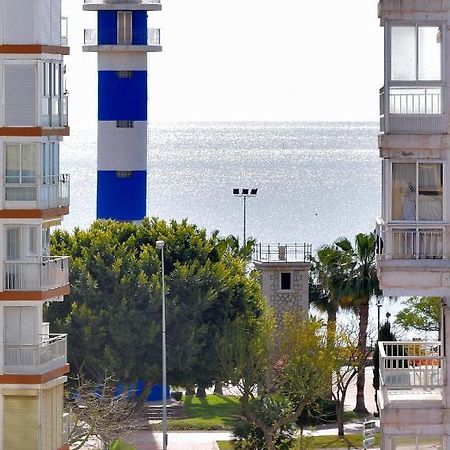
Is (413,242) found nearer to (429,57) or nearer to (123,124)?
(429,57)

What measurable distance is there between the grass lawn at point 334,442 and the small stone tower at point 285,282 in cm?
977

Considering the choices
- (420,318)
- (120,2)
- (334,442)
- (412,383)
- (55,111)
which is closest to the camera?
(412,383)

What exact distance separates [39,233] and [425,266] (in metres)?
12.1

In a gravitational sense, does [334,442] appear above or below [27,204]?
below

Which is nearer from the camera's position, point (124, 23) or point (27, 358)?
point (27, 358)

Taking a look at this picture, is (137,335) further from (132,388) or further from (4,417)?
(4,417)

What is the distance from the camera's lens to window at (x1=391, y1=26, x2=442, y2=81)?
24.7 meters

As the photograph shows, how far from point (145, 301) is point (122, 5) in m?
16.6

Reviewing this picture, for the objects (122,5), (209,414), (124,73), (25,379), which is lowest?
(209,414)

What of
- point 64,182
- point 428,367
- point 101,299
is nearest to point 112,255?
point 101,299

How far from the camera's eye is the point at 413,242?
82.1 feet

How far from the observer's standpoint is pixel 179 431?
6412 cm

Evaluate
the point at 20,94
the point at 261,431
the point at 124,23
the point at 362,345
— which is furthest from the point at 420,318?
the point at 20,94

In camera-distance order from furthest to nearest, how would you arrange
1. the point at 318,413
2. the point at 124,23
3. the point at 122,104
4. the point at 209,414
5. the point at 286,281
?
the point at 124,23, the point at 122,104, the point at 286,281, the point at 209,414, the point at 318,413
